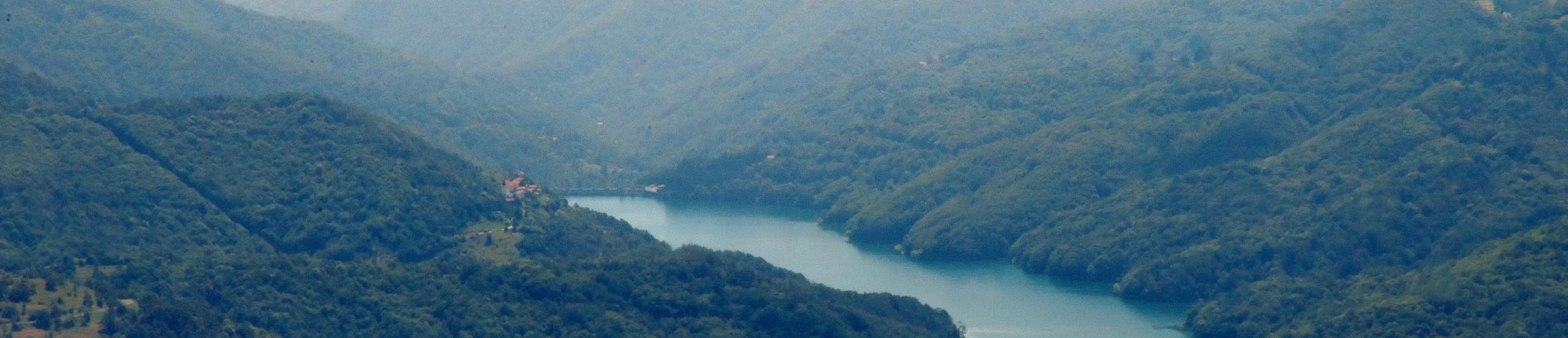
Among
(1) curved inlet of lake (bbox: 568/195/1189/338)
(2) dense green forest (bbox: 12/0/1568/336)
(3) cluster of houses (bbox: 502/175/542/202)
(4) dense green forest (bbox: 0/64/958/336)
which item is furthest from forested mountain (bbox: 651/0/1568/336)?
(3) cluster of houses (bbox: 502/175/542/202)

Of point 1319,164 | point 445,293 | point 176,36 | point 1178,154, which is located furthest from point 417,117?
point 445,293

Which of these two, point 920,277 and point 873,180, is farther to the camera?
point 873,180

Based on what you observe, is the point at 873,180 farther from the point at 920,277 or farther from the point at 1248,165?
the point at 1248,165

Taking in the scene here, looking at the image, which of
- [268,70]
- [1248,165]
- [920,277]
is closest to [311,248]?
[920,277]

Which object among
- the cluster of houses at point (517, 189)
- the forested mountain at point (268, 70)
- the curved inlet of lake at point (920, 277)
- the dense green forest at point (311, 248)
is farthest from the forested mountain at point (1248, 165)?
the cluster of houses at point (517, 189)

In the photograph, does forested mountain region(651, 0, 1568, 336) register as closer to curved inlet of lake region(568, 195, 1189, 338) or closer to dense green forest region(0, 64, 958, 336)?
curved inlet of lake region(568, 195, 1189, 338)

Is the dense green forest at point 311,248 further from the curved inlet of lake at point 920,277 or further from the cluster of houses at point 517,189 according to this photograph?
the curved inlet of lake at point 920,277
